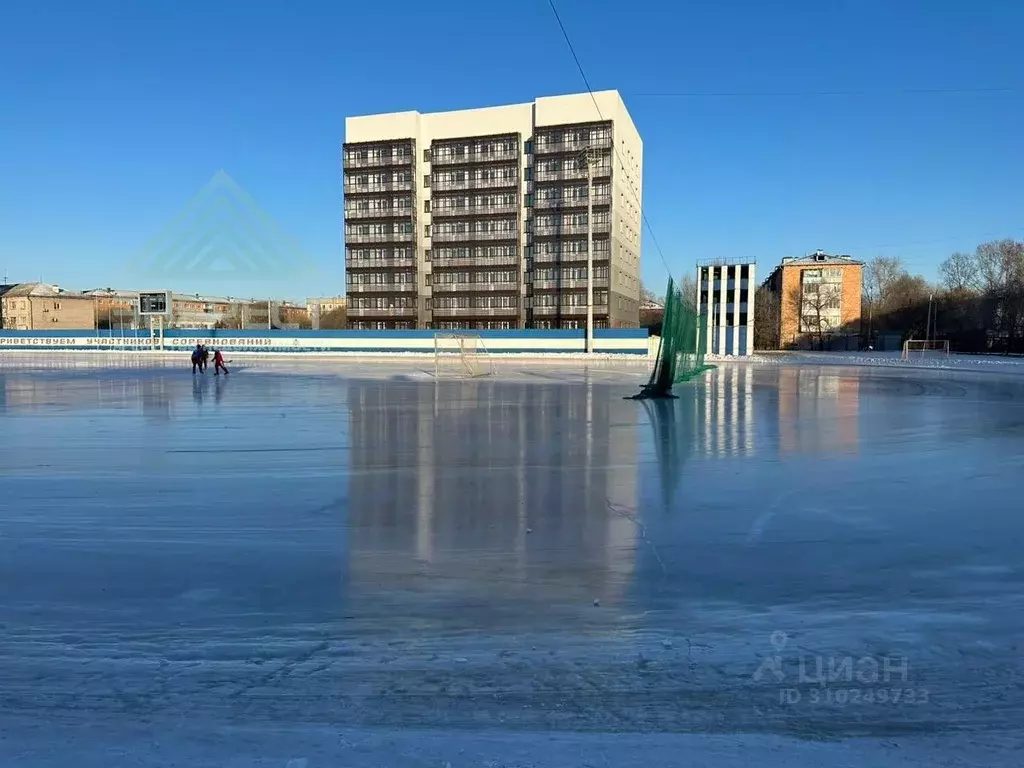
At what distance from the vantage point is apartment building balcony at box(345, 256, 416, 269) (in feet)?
255

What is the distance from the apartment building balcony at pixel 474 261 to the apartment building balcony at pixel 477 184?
7.75 meters

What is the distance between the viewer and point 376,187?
7819 cm

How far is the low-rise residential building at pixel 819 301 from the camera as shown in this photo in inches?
3556

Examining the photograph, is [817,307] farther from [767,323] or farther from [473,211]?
[473,211]

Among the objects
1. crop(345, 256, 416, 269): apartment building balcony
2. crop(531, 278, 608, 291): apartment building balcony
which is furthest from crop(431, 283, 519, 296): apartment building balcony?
crop(345, 256, 416, 269): apartment building balcony

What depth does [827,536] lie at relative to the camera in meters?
5.84

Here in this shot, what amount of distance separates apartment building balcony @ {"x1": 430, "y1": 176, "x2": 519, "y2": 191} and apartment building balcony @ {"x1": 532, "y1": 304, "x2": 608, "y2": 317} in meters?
14.3

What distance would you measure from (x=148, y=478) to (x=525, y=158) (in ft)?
237

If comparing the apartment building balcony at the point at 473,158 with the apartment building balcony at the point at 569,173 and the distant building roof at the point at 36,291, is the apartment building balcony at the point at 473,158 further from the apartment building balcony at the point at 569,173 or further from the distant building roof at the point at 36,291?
the distant building roof at the point at 36,291

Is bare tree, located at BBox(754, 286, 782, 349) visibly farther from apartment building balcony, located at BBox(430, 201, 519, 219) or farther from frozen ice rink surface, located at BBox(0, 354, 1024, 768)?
frozen ice rink surface, located at BBox(0, 354, 1024, 768)

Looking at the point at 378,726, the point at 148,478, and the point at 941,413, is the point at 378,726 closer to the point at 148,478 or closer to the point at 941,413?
the point at 148,478

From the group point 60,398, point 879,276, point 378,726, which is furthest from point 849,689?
point 879,276

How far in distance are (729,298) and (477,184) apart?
30.0 meters

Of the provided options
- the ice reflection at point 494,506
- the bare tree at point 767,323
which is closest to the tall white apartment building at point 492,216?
the bare tree at point 767,323
